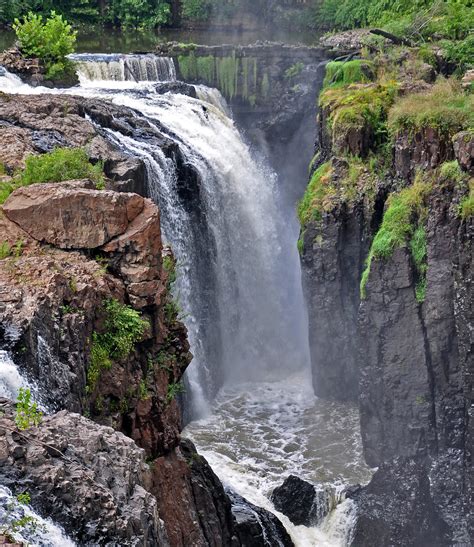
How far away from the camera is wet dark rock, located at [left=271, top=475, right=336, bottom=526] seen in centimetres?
1923

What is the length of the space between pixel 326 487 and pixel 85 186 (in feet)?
33.2

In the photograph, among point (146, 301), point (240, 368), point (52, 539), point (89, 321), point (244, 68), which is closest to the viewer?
point (52, 539)

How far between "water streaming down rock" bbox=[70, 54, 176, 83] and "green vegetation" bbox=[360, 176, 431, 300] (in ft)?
54.2

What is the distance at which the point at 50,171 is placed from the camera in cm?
1580

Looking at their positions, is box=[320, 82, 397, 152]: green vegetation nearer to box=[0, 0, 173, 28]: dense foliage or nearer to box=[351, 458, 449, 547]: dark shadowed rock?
box=[351, 458, 449, 547]: dark shadowed rock

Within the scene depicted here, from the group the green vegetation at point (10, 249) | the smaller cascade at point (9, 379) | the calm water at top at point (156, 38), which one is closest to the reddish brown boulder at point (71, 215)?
the green vegetation at point (10, 249)

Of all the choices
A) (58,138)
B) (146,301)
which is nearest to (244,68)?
(58,138)

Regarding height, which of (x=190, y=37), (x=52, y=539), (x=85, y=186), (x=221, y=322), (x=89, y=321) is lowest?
(x=221, y=322)

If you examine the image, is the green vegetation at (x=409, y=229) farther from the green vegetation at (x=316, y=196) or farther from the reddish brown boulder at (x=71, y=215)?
the reddish brown boulder at (x=71, y=215)

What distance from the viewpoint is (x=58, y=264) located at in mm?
13352

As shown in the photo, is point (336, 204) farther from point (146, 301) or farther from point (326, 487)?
point (146, 301)

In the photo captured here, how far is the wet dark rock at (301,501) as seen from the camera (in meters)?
19.2

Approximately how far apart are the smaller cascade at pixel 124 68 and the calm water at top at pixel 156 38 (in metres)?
7.81

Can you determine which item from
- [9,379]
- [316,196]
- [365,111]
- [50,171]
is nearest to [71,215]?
[50,171]
